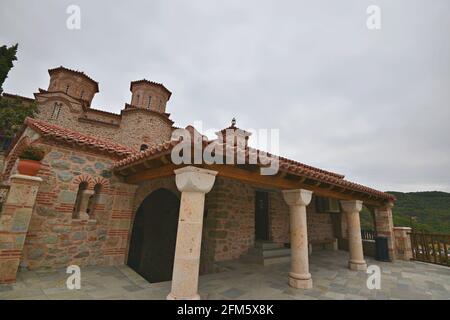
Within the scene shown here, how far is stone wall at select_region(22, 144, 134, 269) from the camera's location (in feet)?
14.8

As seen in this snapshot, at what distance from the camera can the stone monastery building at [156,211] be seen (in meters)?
3.58

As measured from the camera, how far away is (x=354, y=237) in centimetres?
660

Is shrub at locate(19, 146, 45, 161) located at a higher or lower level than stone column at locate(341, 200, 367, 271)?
higher

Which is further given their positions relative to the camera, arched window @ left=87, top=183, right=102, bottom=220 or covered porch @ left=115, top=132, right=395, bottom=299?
arched window @ left=87, top=183, right=102, bottom=220

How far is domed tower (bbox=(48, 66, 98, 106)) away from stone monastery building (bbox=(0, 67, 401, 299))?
12.9 metres

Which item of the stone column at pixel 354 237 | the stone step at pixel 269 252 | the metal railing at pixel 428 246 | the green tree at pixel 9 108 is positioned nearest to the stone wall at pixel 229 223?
the stone step at pixel 269 252

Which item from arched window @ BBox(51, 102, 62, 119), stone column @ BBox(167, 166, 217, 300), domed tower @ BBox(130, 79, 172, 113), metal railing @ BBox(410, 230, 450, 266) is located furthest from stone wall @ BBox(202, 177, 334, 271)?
arched window @ BBox(51, 102, 62, 119)

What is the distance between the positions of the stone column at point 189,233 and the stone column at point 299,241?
2428 millimetres

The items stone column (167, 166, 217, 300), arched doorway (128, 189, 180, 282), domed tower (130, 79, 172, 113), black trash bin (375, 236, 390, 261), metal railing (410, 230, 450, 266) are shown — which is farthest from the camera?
domed tower (130, 79, 172, 113)

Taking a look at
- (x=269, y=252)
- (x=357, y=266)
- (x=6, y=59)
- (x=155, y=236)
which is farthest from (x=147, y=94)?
(x=357, y=266)

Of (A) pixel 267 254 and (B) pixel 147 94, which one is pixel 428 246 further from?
(B) pixel 147 94

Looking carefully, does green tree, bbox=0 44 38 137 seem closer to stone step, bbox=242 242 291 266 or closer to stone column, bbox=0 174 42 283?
stone column, bbox=0 174 42 283

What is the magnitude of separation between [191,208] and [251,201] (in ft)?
15.9
